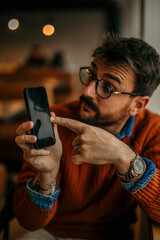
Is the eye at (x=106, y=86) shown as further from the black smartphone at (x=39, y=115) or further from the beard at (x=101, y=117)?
the black smartphone at (x=39, y=115)

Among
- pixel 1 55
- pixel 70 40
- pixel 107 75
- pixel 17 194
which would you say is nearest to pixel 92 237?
pixel 17 194

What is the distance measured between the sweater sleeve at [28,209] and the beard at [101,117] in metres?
0.36

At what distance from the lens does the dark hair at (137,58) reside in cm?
110

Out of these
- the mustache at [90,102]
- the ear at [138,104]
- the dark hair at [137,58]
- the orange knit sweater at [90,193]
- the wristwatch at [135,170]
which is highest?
the dark hair at [137,58]

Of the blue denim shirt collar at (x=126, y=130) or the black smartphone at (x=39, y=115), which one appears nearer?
the black smartphone at (x=39, y=115)

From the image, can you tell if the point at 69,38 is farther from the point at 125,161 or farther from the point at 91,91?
the point at 125,161

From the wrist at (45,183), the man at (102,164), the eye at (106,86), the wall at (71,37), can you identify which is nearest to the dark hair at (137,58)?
the man at (102,164)

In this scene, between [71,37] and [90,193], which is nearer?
[90,193]

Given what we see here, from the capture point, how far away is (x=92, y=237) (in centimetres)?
117

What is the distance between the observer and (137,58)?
1.10m

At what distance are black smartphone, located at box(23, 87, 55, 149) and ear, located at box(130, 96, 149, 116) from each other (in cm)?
52

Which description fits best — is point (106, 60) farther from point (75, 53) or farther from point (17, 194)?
point (75, 53)

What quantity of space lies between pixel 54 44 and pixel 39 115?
7.34 metres

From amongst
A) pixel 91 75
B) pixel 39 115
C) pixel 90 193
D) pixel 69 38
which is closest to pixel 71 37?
pixel 69 38
